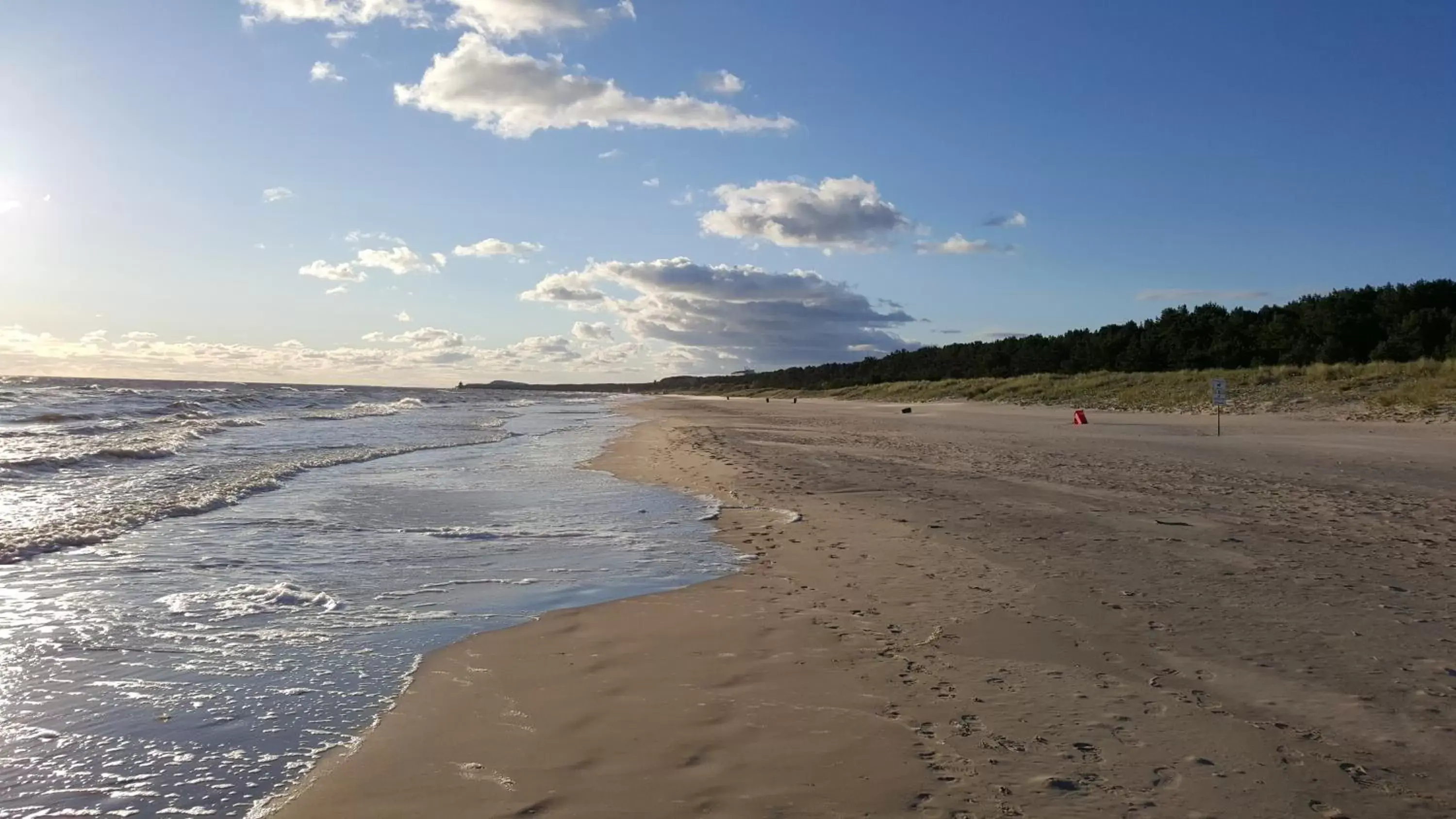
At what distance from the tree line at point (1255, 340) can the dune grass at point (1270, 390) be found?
8620mm

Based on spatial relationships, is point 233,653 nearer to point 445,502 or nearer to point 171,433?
point 445,502

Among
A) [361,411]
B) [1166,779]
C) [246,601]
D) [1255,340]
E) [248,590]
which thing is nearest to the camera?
[1166,779]

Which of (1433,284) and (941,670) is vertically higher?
(1433,284)

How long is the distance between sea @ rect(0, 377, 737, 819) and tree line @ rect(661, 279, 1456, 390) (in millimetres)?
41610

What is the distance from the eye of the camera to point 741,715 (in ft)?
14.0

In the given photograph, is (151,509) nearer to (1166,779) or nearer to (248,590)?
(248,590)

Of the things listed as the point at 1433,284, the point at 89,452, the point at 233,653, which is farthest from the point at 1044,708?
the point at 1433,284

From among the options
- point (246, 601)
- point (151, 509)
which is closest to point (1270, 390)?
point (151, 509)

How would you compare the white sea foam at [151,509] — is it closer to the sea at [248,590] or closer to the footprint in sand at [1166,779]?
the sea at [248,590]

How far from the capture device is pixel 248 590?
271 inches

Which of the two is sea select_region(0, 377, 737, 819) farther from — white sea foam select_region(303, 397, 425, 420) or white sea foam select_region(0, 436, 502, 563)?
white sea foam select_region(303, 397, 425, 420)

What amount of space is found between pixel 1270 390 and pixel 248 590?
3421 cm

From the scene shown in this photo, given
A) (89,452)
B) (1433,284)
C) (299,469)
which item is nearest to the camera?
(299,469)

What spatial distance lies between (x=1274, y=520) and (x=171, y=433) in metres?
26.1
